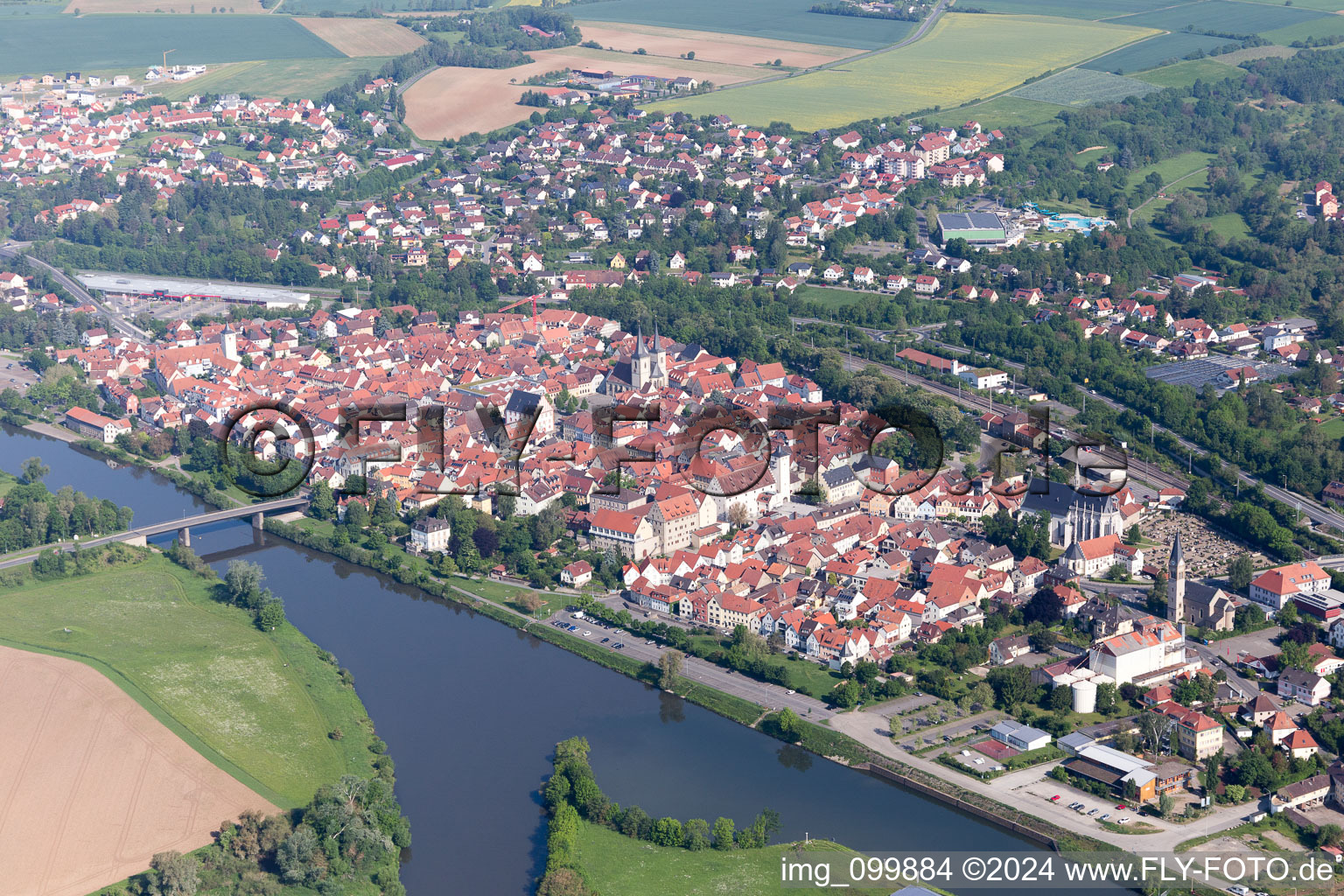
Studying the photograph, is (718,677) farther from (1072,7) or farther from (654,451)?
(1072,7)

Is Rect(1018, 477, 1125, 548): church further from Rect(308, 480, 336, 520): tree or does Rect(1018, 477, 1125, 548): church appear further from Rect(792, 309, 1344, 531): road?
Rect(308, 480, 336, 520): tree

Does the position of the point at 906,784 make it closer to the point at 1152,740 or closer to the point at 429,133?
the point at 1152,740

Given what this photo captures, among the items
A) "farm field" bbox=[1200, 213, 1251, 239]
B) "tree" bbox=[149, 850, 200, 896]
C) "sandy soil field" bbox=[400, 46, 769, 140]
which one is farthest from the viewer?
"sandy soil field" bbox=[400, 46, 769, 140]

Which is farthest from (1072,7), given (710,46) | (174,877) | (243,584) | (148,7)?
(174,877)

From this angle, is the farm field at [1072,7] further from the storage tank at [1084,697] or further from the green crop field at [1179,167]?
the storage tank at [1084,697]

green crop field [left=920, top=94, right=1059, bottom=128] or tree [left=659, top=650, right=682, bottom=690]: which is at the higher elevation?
green crop field [left=920, top=94, right=1059, bottom=128]

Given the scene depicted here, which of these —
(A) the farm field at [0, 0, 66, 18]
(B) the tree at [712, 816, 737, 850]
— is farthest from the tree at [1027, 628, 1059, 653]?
(A) the farm field at [0, 0, 66, 18]

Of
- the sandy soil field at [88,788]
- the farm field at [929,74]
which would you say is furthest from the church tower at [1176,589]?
the farm field at [929,74]
